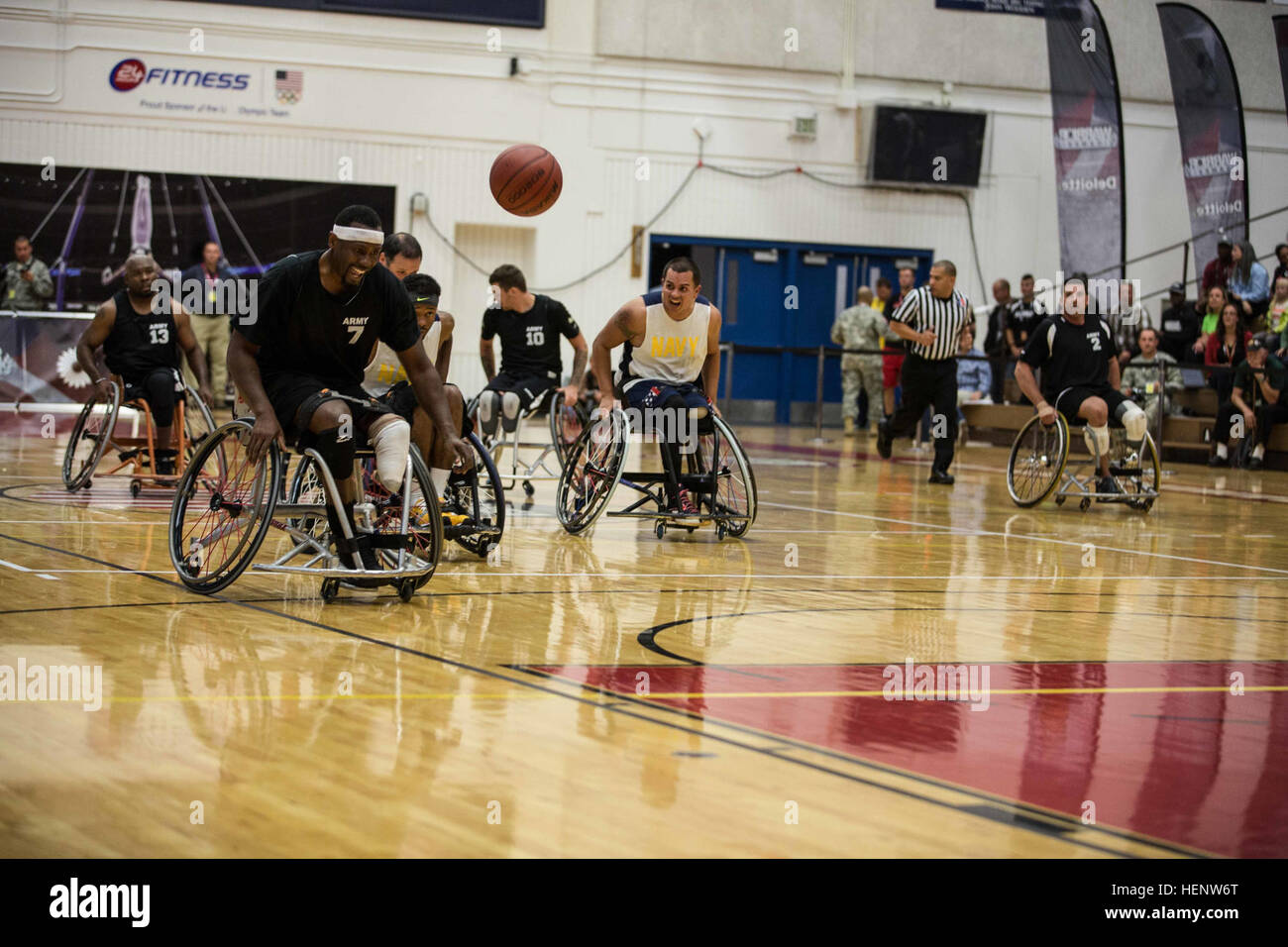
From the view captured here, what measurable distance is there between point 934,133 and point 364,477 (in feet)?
50.3

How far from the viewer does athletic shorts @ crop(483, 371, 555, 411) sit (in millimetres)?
9234

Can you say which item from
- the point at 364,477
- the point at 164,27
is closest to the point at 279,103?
the point at 164,27

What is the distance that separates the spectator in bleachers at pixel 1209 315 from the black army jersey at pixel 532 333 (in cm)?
838

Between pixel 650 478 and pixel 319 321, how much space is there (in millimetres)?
2570

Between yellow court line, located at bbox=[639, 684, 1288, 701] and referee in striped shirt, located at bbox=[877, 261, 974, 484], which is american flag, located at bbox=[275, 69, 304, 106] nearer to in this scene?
referee in striped shirt, located at bbox=[877, 261, 974, 484]

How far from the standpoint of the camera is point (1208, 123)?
1819 cm

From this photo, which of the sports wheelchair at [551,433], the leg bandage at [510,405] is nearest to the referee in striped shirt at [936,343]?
the sports wheelchair at [551,433]

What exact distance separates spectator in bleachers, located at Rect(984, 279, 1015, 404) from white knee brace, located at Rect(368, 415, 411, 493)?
12900 mm

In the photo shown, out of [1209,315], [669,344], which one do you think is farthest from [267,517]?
[1209,315]

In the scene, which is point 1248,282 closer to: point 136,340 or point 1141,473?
point 1141,473

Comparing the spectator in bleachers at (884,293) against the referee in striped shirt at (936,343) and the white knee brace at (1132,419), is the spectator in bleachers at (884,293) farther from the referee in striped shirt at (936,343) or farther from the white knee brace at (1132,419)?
the white knee brace at (1132,419)

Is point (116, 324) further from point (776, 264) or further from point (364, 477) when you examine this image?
point (776, 264)

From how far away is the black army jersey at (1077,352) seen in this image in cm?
959

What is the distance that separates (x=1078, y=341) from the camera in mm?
9609
